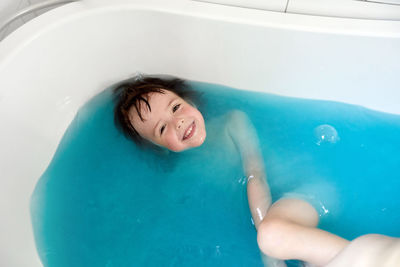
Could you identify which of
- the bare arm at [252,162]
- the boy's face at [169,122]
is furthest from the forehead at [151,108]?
the bare arm at [252,162]

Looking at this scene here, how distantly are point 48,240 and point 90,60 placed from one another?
23.6 inches

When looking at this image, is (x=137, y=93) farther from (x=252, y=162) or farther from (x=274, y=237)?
(x=274, y=237)

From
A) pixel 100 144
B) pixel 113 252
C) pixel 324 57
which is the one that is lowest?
pixel 113 252

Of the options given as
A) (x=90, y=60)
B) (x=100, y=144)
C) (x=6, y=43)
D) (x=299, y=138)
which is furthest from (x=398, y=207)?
(x=6, y=43)

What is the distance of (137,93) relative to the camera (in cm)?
112

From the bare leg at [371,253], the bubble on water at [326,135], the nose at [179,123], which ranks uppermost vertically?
the bare leg at [371,253]

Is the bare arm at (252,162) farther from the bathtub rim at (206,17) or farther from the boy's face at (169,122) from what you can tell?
the bathtub rim at (206,17)

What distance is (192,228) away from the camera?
1.05m

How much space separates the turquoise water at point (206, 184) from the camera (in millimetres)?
1008

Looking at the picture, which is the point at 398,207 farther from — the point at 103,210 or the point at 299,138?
the point at 103,210

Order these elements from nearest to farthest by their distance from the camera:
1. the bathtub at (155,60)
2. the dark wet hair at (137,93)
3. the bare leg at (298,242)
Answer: the bare leg at (298,242)
the bathtub at (155,60)
the dark wet hair at (137,93)

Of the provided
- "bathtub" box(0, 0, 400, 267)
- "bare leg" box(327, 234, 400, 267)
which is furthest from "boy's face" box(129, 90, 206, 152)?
"bare leg" box(327, 234, 400, 267)

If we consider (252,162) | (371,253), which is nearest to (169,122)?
(252,162)

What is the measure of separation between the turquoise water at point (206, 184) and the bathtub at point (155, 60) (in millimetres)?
52
